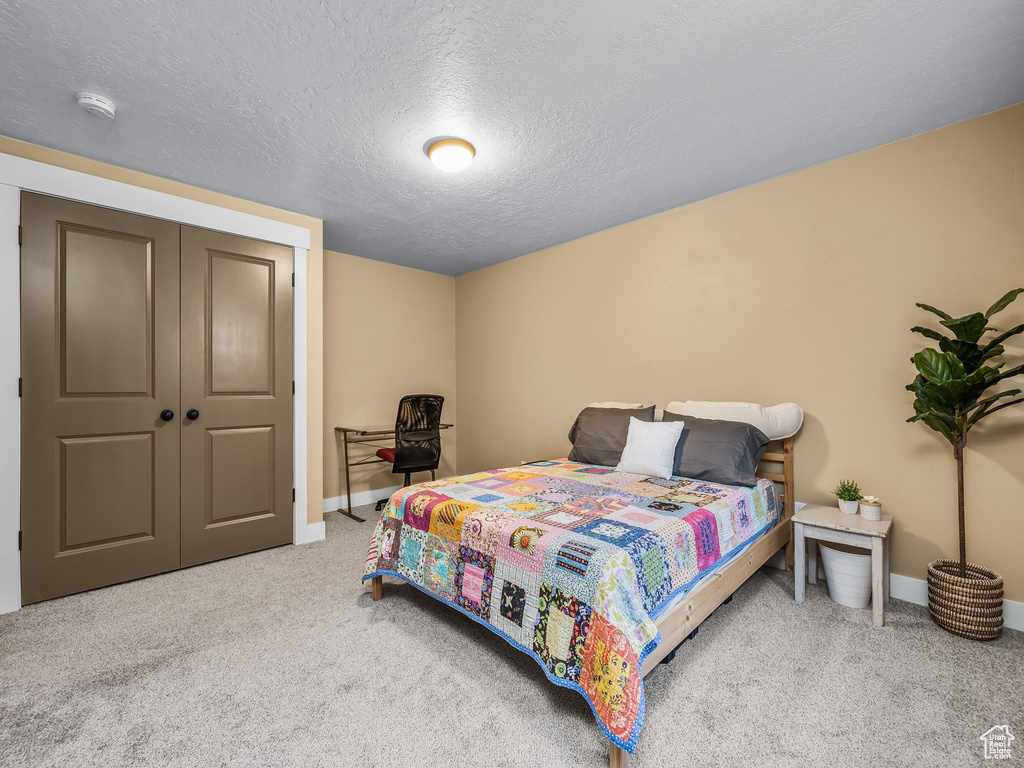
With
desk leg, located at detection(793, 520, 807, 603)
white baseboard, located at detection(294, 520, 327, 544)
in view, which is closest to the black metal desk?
white baseboard, located at detection(294, 520, 327, 544)

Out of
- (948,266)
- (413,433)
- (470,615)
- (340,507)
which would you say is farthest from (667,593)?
(340,507)

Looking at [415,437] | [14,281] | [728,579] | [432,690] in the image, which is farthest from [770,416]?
[14,281]


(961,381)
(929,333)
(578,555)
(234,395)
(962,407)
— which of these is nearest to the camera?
(578,555)

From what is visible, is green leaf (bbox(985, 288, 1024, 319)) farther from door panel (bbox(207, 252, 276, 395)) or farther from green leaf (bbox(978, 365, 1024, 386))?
door panel (bbox(207, 252, 276, 395))

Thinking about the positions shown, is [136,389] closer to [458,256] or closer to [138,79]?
[138,79]

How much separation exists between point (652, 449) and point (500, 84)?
2216mm

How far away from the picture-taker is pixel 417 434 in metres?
4.37

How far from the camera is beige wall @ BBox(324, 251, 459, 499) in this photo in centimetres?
→ 454

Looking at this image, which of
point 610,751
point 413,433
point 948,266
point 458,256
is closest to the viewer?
point 610,751

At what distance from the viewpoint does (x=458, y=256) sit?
4.76 metres

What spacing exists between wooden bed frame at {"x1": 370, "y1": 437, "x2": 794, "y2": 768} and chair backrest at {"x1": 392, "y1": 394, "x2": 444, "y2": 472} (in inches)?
65.8

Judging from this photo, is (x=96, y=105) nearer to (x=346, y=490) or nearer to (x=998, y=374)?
(x=346, y=490)

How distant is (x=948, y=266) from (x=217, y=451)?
183 inches

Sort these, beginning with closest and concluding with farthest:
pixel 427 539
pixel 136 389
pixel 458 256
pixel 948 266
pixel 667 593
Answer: pixel 667 593 < pixel 427 539 < pixel 948 266 < pixel 136 389 < pixel 458 256
